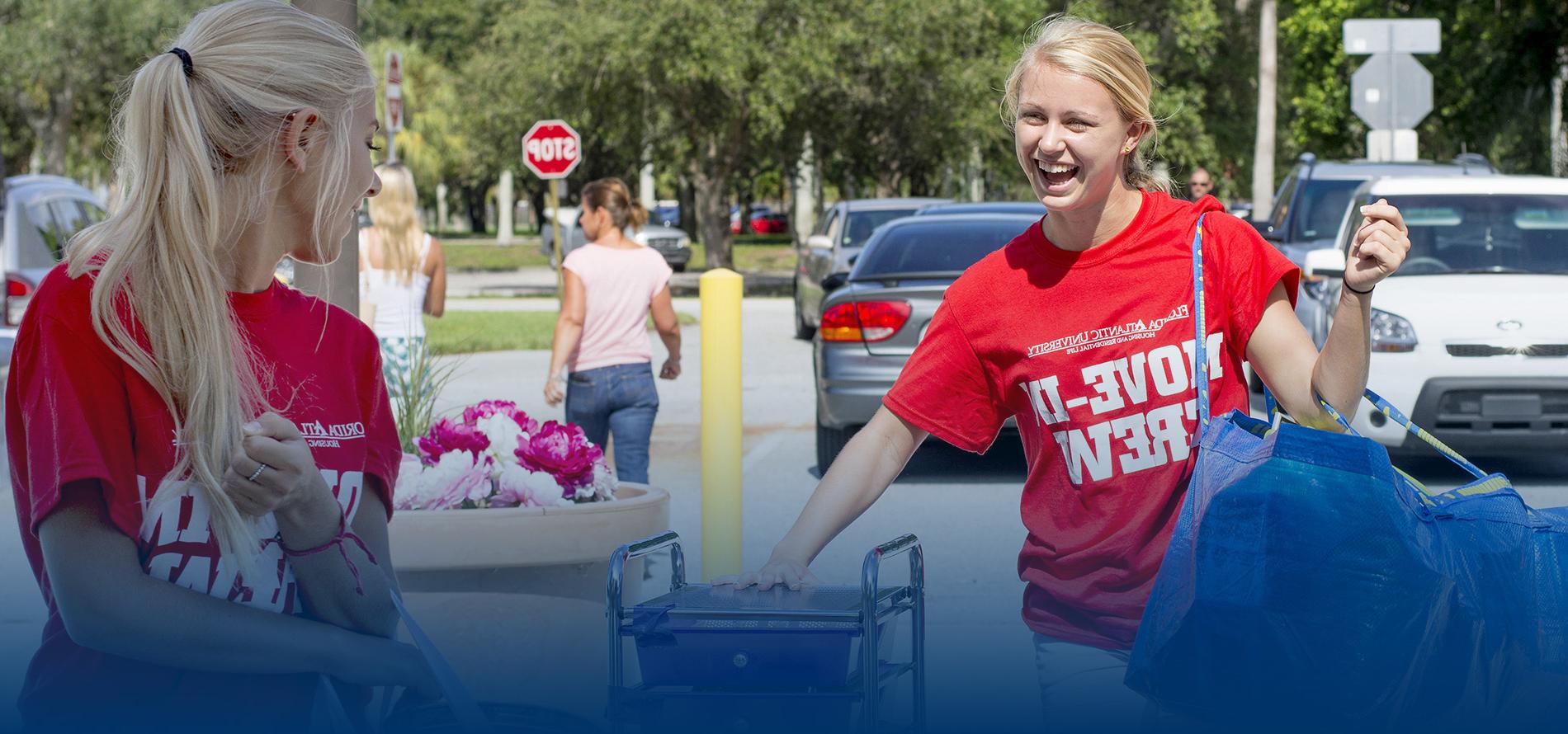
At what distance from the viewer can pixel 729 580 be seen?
2.56 meters

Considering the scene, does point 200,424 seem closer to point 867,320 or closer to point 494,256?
point 867,320

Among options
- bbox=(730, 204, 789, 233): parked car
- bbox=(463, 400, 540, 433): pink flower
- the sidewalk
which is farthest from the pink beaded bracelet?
bbox=(730, 204, 789, 233): parked car

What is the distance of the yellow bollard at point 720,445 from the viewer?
5.94m

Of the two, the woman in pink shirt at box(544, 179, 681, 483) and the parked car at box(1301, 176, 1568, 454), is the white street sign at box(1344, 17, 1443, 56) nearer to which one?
the parked car at box(1301, 176, 1568, 454)

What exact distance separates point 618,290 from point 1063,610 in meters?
5.11

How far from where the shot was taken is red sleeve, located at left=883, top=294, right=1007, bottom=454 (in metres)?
3.03

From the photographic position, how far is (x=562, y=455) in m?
5.04

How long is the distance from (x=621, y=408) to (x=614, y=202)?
2.99 ft

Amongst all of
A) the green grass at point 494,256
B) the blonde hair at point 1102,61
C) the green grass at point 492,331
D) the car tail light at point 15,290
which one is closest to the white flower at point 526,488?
the blonde hair at point 1102,61

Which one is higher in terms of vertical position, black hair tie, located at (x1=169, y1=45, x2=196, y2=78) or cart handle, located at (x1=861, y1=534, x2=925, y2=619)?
black hair tie, located at (x1=169, y1=45, x2=196, y2=78)

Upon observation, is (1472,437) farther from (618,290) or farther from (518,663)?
(518,663)

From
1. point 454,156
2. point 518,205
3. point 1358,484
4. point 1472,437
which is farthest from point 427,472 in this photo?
point 518,205

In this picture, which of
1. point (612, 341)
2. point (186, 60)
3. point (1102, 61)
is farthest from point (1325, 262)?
point (186, 60)

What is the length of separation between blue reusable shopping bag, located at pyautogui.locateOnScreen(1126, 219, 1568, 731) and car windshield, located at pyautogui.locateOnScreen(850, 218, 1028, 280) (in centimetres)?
840
